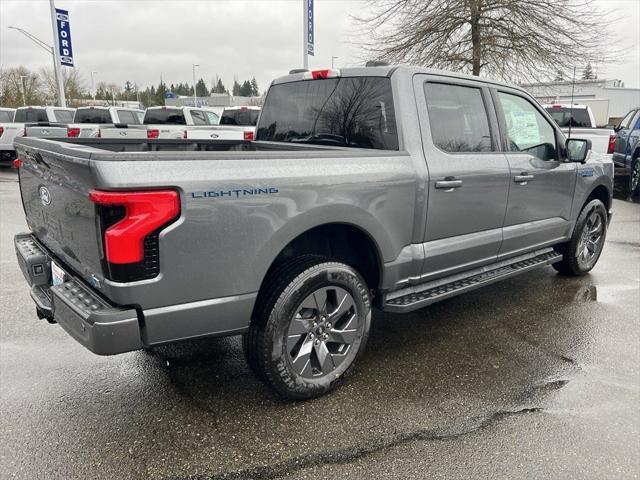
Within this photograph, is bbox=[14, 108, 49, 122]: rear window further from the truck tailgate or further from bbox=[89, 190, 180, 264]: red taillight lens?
bbox=[89, 190, 180, 264]: red taillight lens

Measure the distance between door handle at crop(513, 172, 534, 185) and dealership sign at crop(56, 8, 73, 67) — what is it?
24.0 meters

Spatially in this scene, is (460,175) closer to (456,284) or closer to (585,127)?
(456,284)

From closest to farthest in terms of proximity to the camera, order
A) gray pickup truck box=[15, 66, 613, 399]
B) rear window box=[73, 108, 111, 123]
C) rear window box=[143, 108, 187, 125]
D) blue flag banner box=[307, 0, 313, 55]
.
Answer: gray pickup truck box=[15, 66, 613, 399]
rear window box=[73, 108, 111, 123]
rear window box=[143, 108, 187, 125]
blue flag banner box=[307, 0, 313, 55]

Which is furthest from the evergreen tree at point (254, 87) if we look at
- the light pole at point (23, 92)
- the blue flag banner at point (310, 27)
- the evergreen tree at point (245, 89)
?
the blue flag banner at point (310, 27)

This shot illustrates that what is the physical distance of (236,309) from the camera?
8.55 ft

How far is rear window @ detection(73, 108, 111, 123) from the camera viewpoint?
1666 cm

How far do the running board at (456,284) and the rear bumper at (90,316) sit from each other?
67.1 inches

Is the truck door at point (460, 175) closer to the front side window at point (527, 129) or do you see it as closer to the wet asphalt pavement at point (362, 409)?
the front side window at point (527, 129)

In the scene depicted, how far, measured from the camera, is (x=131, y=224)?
221cm

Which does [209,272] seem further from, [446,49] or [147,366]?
[446,49]

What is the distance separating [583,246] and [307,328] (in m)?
3.90

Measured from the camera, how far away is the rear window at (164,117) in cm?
1678

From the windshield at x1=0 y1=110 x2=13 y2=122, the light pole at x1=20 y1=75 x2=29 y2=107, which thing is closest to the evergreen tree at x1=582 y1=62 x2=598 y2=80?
the windshield at x1=0 y1=110 x2=13 y2=122

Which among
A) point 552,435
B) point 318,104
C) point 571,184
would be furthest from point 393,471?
point 571,184
